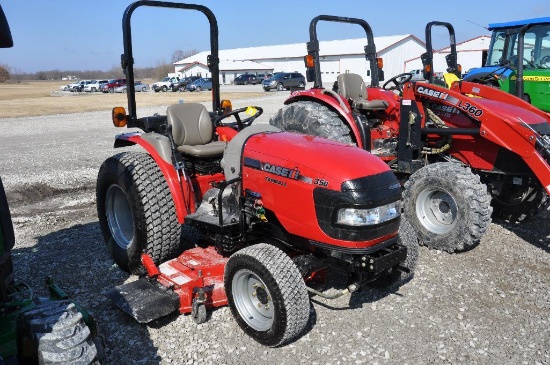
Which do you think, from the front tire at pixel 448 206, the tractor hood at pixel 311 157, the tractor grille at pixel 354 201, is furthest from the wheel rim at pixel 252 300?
the front tire at pixel 448 206

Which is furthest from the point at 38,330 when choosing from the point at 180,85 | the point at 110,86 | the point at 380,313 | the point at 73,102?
the point at 110,86

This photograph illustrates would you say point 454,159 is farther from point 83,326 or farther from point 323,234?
point 83,326

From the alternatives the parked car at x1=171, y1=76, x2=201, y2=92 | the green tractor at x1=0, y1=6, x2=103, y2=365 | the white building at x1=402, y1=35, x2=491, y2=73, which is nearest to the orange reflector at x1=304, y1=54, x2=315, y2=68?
the green tractor at x1=0, y1=6, x2=103, y2=365

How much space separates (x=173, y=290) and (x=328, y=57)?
5153 centimetres

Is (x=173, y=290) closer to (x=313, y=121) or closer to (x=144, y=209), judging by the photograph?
(x=144, y=209)

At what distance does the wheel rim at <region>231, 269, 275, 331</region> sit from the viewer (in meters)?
3.22

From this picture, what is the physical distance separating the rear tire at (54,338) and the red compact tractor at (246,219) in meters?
1.09

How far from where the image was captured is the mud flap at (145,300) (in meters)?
3.31

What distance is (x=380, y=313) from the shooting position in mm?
3613

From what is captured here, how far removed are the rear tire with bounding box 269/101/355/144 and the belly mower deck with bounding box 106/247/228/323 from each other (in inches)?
83.8

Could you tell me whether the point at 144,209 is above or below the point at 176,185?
below

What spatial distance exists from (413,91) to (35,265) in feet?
13.8

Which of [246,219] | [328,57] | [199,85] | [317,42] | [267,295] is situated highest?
[328,57]

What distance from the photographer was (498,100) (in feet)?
19.1
